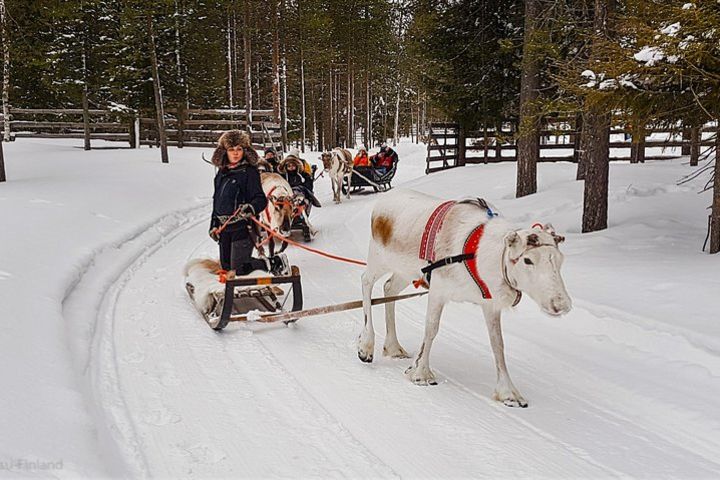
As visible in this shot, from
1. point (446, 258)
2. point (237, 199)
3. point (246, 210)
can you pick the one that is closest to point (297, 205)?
point (237, 199)

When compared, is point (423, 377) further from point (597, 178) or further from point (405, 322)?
point (597, 178)

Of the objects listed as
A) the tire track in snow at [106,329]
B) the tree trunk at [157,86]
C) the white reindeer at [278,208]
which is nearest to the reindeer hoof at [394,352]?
the tire track in snow at [106,329]

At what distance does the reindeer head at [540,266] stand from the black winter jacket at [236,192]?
140 inches

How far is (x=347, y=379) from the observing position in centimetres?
467

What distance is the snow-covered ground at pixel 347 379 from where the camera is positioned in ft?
11.3

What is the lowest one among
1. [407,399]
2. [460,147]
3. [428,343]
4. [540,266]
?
[407,399]

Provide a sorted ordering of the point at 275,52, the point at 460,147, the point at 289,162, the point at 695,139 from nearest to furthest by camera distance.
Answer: the point at 695,139, the point at 289,162, the point at 460,147, the point at 275,52

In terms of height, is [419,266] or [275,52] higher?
[275,52]

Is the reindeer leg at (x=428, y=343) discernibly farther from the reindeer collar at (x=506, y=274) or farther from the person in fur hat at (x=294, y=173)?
the person in fur hat at (x=294, y=173)

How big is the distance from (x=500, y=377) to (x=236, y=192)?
3715 mm

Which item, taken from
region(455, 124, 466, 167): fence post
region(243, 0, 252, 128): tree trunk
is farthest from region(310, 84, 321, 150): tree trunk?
region(455, 124, 466, 167): fence post

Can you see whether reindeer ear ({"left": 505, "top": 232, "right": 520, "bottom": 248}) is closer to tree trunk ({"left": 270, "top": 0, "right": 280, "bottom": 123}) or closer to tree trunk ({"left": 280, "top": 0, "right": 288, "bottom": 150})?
tree trunk ({"left": 270, "top": 0, "right": 280, "bottom": 123})

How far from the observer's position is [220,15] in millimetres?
32531

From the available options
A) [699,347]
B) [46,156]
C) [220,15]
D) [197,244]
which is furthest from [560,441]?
[220,15]
